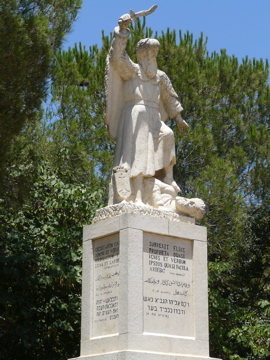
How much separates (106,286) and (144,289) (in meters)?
0.52

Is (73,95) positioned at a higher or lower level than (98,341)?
higher

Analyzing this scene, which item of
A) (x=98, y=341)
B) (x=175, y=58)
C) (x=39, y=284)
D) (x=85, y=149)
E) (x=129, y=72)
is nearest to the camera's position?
(x=98, y=341)

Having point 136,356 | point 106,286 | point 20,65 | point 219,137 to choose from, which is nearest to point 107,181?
point 219,137

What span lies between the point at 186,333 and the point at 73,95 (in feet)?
31.3

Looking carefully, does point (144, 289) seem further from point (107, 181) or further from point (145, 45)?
point (107, 181)

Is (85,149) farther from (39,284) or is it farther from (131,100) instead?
(131,100)

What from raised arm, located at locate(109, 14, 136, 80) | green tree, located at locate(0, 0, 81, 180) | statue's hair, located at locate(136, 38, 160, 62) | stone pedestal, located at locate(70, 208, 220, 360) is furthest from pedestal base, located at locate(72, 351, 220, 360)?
green tree, located at locate(0, 0, 81, 180)

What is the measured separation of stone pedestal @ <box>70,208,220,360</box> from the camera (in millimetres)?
8844

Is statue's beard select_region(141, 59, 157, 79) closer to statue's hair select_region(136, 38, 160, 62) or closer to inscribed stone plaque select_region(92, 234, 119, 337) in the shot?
statue's hair select_region(136, 38, 160, 62)

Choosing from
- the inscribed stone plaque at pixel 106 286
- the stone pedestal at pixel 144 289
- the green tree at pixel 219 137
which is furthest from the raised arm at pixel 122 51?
the green tree at pixel 219 137

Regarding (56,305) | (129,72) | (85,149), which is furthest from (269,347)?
(129,72)

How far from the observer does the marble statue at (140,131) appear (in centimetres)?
962

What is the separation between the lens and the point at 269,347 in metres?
14.6

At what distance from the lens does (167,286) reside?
30.4 ft
